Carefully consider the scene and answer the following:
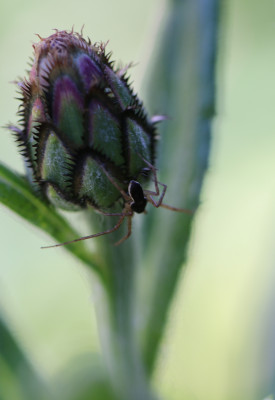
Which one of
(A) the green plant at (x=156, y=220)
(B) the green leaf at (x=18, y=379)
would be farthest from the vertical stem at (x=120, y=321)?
(B) the green leaf at (x=18, y=379)

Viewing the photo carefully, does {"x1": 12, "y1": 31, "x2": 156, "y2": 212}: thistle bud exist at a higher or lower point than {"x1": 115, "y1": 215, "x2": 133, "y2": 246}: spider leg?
higher

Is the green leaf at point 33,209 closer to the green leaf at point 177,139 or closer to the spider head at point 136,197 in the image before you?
the spider head at point 136,197

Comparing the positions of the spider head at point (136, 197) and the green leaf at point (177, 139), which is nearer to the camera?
the spider head at point (136, 197)

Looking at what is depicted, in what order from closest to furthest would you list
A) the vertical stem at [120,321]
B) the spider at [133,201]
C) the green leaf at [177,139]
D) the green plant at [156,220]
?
1. the spider at [133,201]
2. the green plant at [156,220]
3. the vertical stem at [120,321]
4. the green leaf at [177,139]

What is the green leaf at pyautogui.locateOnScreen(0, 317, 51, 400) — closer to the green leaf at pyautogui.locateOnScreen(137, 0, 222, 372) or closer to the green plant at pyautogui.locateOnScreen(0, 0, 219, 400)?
the green plant at pyautogui.locateOnScreen(0, 0, 219, 400)

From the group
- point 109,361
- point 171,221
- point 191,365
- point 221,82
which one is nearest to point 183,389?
point 191,365

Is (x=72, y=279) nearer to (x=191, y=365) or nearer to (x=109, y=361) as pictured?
(x=191, y=365)

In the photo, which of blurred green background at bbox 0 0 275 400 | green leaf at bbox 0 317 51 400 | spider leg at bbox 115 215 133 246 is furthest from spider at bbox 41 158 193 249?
blurred green background at bbox 0 0 275 400
